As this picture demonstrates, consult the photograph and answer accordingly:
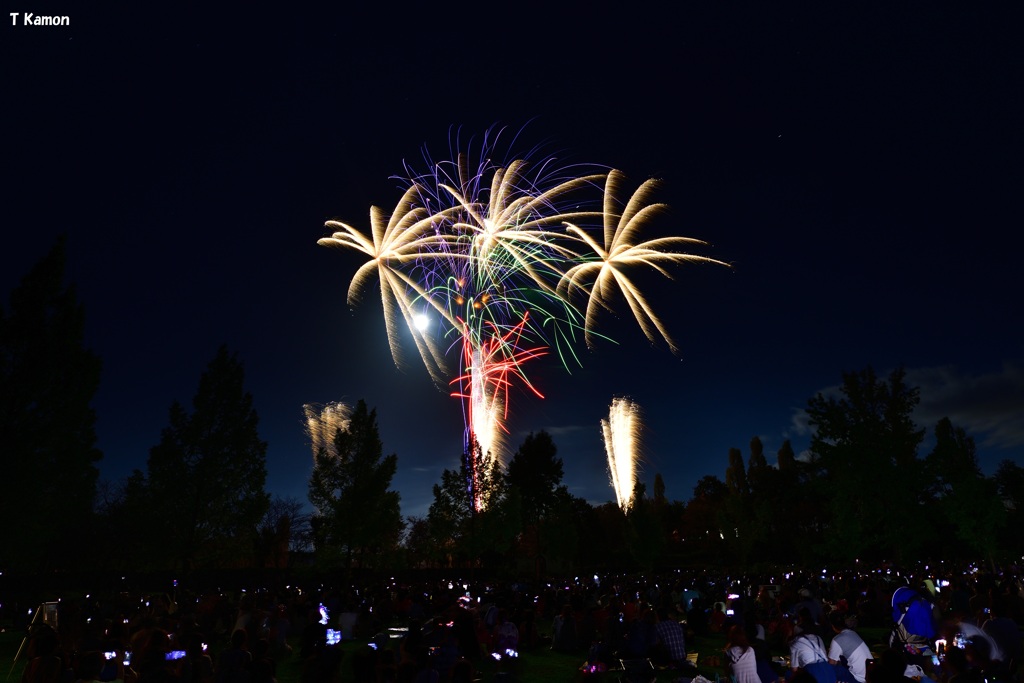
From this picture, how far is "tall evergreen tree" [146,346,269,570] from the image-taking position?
27.4 metres

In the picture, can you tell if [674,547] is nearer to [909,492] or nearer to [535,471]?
[535,471]

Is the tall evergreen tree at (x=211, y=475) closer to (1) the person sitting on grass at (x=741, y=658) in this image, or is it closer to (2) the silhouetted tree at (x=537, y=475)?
(1) the person sitting on grass at (x=741, y=658)

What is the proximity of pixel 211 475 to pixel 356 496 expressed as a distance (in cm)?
1009

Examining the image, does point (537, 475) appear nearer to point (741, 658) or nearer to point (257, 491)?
point (257, 491)

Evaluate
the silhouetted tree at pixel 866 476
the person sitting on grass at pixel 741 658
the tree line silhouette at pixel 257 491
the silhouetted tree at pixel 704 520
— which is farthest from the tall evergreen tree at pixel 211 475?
the silhouetted tree at pixel 704 520

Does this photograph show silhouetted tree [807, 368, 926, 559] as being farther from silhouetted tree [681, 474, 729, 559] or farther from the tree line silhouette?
silhouetted tree [681, 474, 729, 559]

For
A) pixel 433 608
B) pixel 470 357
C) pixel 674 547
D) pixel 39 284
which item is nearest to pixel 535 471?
pixel 674 547

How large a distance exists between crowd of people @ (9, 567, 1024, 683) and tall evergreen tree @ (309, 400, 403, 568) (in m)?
9.74

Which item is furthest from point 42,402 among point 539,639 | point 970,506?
Answer: point 970,506

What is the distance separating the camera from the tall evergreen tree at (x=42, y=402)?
65.7ft

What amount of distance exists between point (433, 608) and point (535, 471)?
58382mm

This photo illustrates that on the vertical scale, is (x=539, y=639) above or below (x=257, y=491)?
below

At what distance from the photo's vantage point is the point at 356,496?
120 ft

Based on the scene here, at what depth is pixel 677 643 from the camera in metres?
13.8
